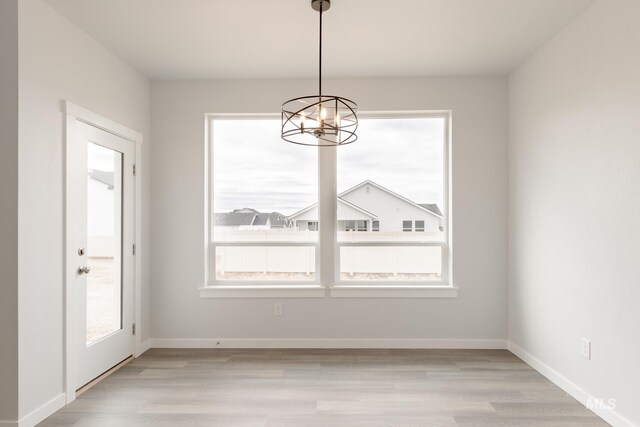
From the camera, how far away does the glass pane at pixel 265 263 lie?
404 cm

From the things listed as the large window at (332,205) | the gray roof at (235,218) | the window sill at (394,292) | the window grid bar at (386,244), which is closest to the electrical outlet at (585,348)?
the window sill at (394,292)

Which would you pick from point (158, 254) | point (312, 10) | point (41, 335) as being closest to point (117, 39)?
point (312, 10)

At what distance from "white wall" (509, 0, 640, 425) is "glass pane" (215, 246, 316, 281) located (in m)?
2.02

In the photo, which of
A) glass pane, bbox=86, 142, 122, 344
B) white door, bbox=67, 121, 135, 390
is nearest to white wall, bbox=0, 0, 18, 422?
white door, bbox=67, 121, 135, 390

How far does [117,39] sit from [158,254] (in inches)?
77.5

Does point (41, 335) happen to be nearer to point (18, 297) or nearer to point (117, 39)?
point (18, 297)

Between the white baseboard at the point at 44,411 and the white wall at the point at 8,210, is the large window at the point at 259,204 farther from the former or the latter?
the white wall at the point at 8,210

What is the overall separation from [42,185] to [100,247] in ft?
2.56

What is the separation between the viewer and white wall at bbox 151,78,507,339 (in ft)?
12.7

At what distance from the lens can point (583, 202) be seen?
2764 mm

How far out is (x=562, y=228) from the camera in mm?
3008

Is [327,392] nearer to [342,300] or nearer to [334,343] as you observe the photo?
[334,343]

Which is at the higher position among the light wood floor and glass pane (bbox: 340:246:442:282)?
glass pane (bbox: 340:246:442:282)

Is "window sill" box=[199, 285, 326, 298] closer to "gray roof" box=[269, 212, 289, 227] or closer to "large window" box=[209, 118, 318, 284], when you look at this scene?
"large window" box=[209, 118, 318, 284]
